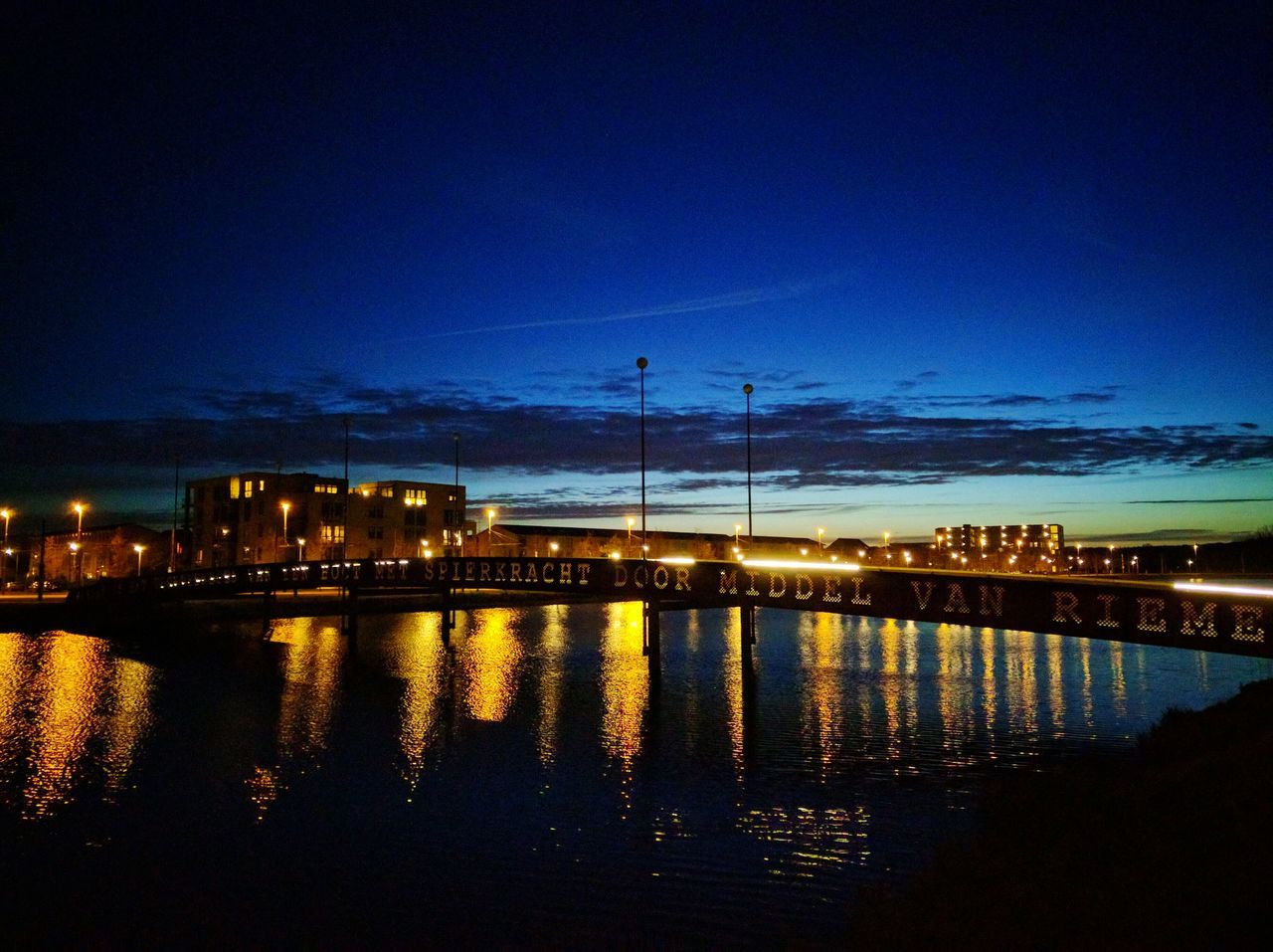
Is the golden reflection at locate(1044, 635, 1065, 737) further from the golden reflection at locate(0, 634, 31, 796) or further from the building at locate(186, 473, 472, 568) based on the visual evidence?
the building at locate(186, 473, 472, 568)

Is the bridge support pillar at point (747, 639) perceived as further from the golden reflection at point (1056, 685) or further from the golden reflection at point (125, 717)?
the golden reflection at point (125, 717)

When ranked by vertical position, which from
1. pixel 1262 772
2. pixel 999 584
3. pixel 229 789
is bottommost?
pixel 229 789

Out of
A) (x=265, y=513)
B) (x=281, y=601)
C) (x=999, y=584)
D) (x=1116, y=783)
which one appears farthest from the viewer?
(x=265, y=513)

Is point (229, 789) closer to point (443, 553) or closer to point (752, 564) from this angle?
Answer: point (752, 564)

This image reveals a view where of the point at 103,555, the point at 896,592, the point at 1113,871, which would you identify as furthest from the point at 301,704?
the point at 103,555

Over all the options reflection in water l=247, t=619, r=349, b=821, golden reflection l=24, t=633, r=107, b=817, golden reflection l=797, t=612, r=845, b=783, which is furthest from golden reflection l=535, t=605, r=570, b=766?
golden reflection l=24, t=633, r=107, b=817

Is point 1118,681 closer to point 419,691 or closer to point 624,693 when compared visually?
point 624,693

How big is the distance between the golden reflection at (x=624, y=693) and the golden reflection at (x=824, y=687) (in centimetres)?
522

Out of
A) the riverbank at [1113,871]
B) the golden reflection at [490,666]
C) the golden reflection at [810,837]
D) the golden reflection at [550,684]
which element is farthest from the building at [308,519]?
the riverbank at [1113,871]

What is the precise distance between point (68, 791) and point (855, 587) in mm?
23206

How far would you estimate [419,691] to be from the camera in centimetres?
3769

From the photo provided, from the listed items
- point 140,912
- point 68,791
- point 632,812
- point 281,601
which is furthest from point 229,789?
point 281,601

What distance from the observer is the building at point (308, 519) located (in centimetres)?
11975

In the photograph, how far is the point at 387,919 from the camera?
13359 mm
